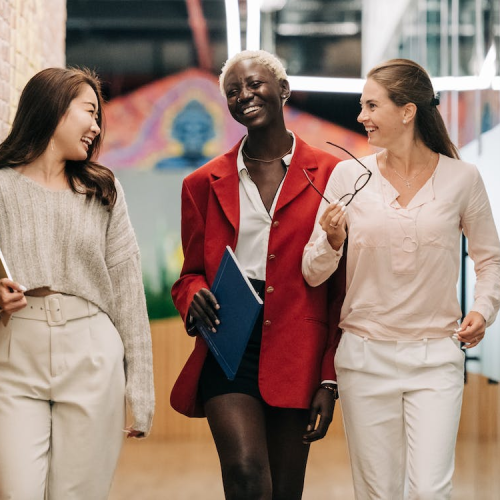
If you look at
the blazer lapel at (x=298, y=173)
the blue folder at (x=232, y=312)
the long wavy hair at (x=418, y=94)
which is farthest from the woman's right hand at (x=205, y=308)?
the long wavy hair at (x=418, y=94)

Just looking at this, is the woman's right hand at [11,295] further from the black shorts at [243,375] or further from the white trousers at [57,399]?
the black shorts at [243,375]

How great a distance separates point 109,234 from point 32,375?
19.3 inches

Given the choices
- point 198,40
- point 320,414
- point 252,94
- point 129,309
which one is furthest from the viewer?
point 198,40

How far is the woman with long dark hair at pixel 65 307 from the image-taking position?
254 centimetres

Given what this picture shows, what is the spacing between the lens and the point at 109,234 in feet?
9.19

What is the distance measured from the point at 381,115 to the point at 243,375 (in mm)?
923

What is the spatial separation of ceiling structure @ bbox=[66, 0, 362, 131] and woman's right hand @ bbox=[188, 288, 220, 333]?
8.62 feet

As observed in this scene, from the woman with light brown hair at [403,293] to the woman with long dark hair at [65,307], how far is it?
0.61 m

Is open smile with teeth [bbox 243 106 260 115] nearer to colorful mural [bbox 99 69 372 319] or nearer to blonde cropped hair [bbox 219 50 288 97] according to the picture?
blonde cropped hair [bbox 219 50 288 97]

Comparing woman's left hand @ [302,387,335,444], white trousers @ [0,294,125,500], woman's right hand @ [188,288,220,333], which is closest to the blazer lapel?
woman's right hand @ [188,288,220,333]

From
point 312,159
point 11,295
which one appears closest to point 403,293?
point 312,159

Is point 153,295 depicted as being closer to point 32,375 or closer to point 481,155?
point 481,155

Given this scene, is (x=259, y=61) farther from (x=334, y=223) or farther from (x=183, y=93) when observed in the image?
(x=183, y=93)

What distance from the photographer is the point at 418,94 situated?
296 centimetres
